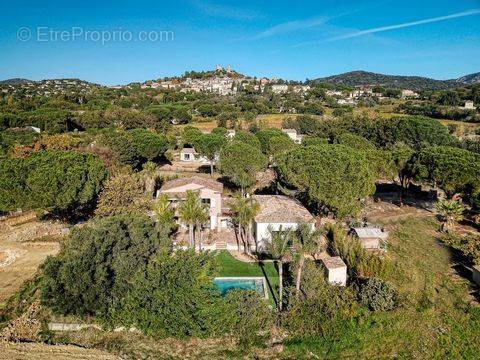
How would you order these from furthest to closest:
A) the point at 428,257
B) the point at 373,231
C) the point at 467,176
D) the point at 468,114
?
1. the point at 468,114
2. the point at 467,176
3. the point at 373,231
4. the point at 428,257

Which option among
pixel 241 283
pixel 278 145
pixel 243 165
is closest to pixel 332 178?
pixel 241 283

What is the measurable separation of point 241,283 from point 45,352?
10.2 meters

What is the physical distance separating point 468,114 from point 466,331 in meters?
83.3

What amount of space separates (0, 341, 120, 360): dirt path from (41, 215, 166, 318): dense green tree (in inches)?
63.9

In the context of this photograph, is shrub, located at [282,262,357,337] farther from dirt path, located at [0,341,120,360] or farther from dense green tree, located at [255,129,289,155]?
dense green tree, located at [255,129,289,155]

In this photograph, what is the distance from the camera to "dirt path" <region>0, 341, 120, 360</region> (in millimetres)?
15120

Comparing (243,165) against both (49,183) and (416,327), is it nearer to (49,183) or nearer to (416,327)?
(49,183)

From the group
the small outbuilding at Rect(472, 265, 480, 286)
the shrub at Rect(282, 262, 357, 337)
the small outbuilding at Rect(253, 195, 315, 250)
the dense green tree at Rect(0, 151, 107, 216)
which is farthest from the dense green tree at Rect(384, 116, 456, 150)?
the dense green tree at Rect(0, 151, 107, 216)

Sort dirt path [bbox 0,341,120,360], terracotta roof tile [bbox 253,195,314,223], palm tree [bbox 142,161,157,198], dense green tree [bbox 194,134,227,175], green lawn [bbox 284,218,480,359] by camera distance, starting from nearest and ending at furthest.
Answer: dirt path [bbox 0,341,120,360], green lawn [bbox 284,218,480,359], terracotta roof tile [bbox 253,195,314,223], palm tree [bbox 142,161,157,198], dense green tree [bbox 194,134,227,175]

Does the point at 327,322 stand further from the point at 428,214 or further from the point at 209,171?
the point at 209,171

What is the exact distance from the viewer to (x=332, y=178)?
28594 mm

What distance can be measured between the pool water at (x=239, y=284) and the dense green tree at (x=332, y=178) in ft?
32.4

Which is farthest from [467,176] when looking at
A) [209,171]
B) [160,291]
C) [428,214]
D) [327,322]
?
[209,171]

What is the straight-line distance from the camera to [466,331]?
54.9 ft
